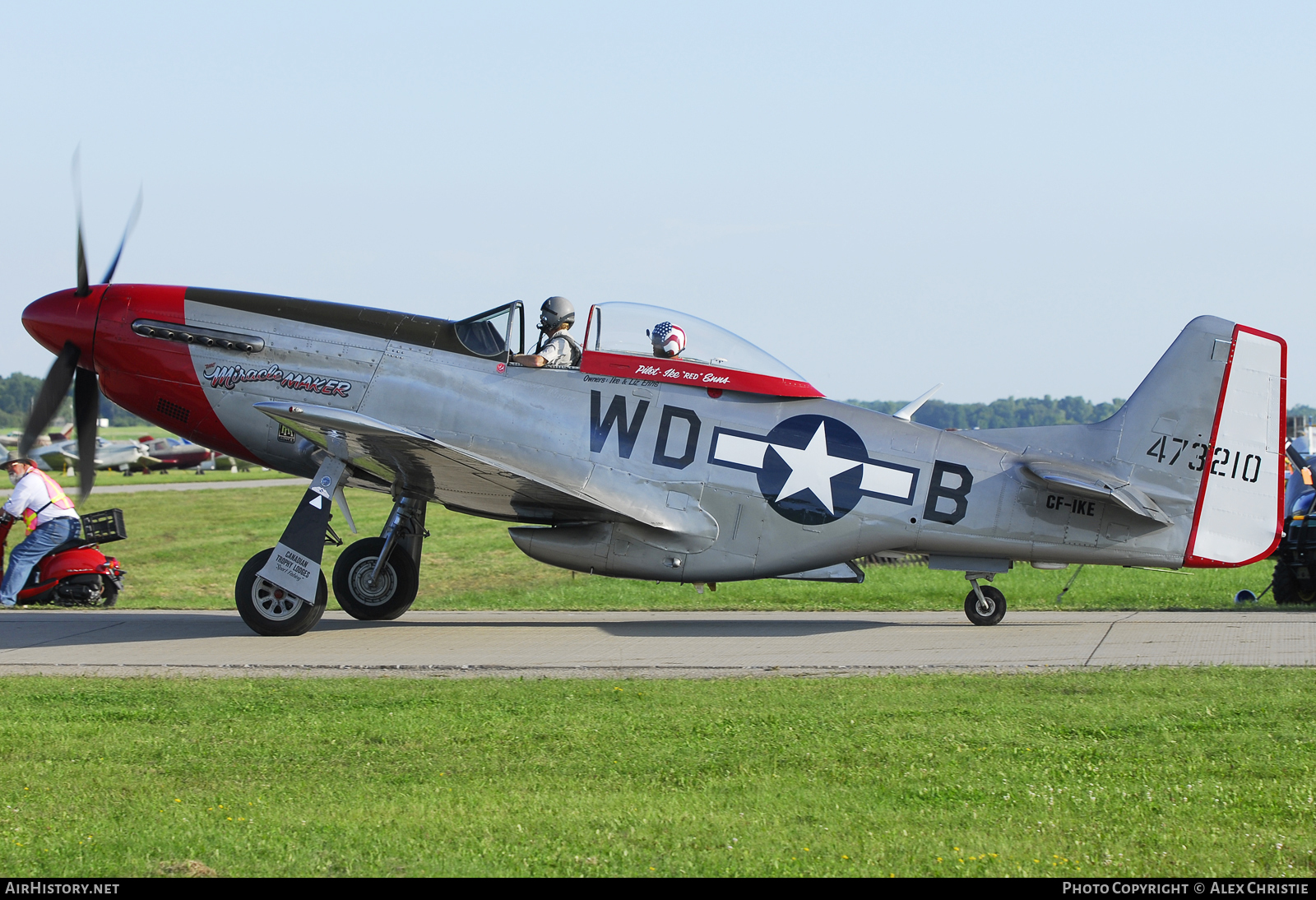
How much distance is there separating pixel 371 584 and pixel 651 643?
3415 millimetres

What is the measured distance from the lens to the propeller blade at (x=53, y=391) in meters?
12.3

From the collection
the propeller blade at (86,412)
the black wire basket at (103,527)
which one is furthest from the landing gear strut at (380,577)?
the black wire basket at (103,527)

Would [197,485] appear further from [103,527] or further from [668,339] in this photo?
[668,339]

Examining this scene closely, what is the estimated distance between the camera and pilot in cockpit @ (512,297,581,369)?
39.1 feet

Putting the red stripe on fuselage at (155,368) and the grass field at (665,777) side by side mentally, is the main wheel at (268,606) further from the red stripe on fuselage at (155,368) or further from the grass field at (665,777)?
the grass field at (665,777)

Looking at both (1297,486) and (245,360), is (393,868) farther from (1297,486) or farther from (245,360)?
(1297,486)

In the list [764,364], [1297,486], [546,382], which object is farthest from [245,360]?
[1297,486]

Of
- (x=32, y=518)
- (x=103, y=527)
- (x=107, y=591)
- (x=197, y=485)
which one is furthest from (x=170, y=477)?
(x=32, y=518)

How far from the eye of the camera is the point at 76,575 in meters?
14.4

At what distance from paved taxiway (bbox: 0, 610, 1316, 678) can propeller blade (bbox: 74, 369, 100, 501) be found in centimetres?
171
